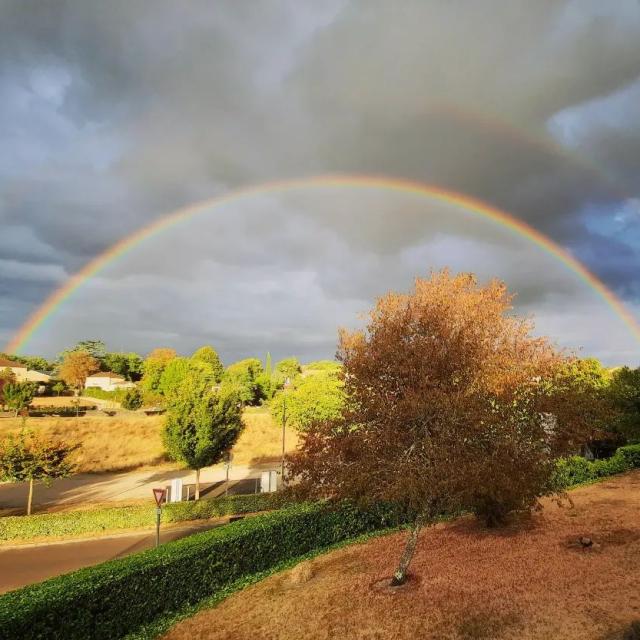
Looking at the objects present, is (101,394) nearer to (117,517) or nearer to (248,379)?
(248,379)

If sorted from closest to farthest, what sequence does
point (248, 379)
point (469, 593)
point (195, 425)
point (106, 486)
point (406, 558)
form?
point (469, 593) < point (406, 558) < point (195, 425) < point (106, 486) < point (248, 379)

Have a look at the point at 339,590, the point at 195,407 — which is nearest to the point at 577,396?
the point at 339,590

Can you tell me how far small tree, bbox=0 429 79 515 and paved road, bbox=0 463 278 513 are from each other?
5.87 metres

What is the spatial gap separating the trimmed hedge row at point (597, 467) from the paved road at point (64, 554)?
57.6ft

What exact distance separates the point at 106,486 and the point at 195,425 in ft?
52.4

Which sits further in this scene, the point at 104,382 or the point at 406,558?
the point at 104,382

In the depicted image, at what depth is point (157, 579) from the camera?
1184cm

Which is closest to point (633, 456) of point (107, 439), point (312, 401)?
point (312, 401)

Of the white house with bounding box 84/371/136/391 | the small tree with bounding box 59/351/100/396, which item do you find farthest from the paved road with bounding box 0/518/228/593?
the small tree with bounding box 59/351/100/396

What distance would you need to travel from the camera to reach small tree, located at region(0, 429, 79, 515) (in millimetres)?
23766

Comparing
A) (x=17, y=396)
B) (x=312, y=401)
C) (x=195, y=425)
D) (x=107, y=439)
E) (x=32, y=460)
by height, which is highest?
(x=17, y=396)

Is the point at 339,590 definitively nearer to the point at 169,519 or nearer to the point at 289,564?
the point at 289,564

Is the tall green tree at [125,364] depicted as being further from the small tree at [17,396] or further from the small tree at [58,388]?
the small tree at [17,396]

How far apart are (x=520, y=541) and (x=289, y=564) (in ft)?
23.2
